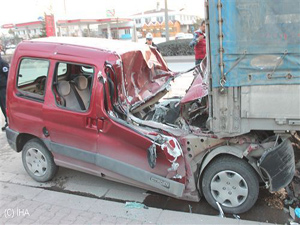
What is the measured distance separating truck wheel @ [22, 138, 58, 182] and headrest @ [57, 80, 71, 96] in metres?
0.84

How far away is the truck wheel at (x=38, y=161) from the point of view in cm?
427

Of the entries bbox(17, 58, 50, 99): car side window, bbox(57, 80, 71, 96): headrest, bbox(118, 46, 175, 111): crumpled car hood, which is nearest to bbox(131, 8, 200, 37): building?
bbox(118, 46, 175, 111): crumpled car hood

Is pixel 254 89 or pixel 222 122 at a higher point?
pixel 254 89

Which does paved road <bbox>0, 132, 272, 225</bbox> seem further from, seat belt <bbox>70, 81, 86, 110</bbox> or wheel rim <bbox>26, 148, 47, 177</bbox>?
seat belt <bbox>70, 81, 86, 110</bbox>

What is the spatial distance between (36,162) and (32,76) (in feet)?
4.58

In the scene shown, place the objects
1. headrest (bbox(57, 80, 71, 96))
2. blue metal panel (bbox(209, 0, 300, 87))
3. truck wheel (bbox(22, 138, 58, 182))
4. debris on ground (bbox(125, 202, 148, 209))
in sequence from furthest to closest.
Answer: truck wheel (bbox(22, 138, 58, 182)), headrest (bbox(57, 80, 71, 96)), debris on ground (bbox(125, 202, 148, 209)), blue metal panel (bbox(209, 0, 300, 87))

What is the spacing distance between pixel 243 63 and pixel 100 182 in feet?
8.84

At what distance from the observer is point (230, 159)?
3320mm

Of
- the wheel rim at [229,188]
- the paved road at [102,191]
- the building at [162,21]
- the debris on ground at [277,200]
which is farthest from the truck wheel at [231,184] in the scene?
the building at [162,21]

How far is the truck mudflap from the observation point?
3.05 meters

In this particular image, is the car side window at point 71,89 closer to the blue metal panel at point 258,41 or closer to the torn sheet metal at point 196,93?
the torn sheet metal at point 196,93

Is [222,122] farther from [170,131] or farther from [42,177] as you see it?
[42,177]

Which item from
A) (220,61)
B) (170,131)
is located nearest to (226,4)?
(220,61)

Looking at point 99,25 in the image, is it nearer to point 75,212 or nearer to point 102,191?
point 102,191
